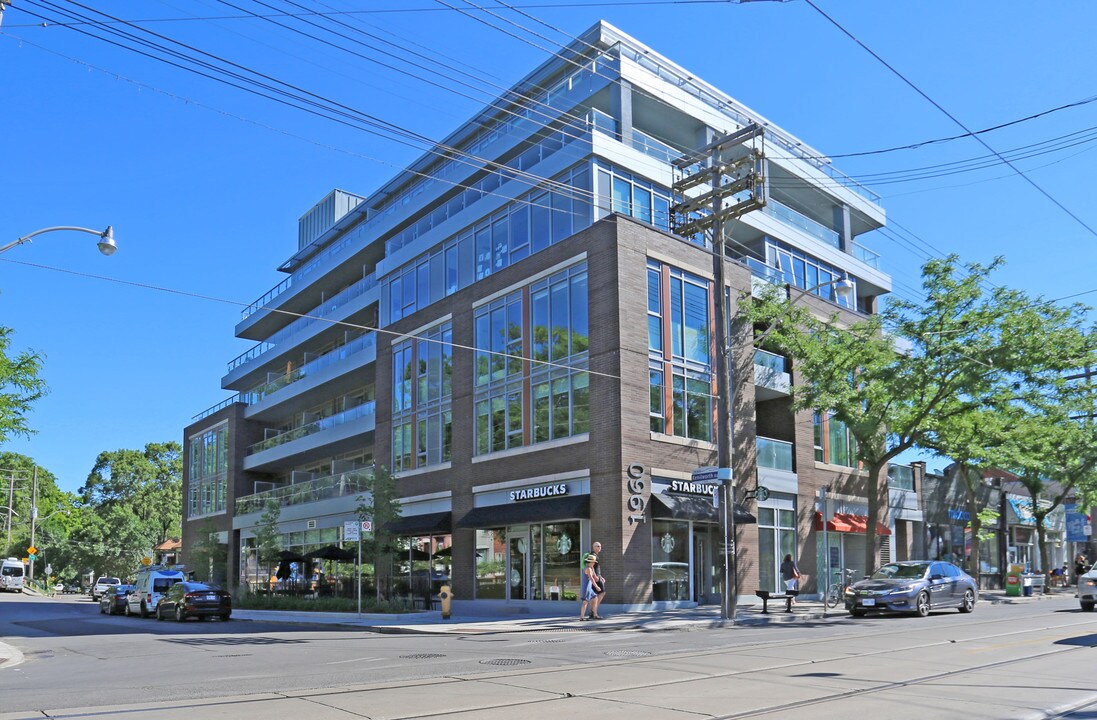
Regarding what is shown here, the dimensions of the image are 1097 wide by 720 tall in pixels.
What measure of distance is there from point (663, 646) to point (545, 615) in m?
11.6

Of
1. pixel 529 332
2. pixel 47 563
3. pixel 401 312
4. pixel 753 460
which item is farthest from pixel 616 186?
pixel 47 563

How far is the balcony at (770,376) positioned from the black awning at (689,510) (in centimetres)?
531

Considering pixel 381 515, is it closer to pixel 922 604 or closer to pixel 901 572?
pixel 901 572

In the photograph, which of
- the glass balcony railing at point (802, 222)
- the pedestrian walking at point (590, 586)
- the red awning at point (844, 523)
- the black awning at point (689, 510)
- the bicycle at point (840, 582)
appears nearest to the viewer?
the pedestrian walking at point (590, 586)

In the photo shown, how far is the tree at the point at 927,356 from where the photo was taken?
27.2 meters

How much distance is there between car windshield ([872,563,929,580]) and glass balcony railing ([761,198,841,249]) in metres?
15.7

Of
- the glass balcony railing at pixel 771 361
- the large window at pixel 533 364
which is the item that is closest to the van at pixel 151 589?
the large window at pixel 533 364

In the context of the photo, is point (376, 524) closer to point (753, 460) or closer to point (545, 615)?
point (545, 615)

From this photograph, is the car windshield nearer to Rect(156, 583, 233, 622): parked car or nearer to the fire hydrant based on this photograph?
the fire hydrant

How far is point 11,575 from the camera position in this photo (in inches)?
3054

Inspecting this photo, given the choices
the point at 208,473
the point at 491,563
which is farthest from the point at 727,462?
the point at 208,473

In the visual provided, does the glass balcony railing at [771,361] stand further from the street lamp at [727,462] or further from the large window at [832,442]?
the street lamp at [727,462]

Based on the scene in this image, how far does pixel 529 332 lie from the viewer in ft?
102

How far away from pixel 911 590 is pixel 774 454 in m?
8.59
